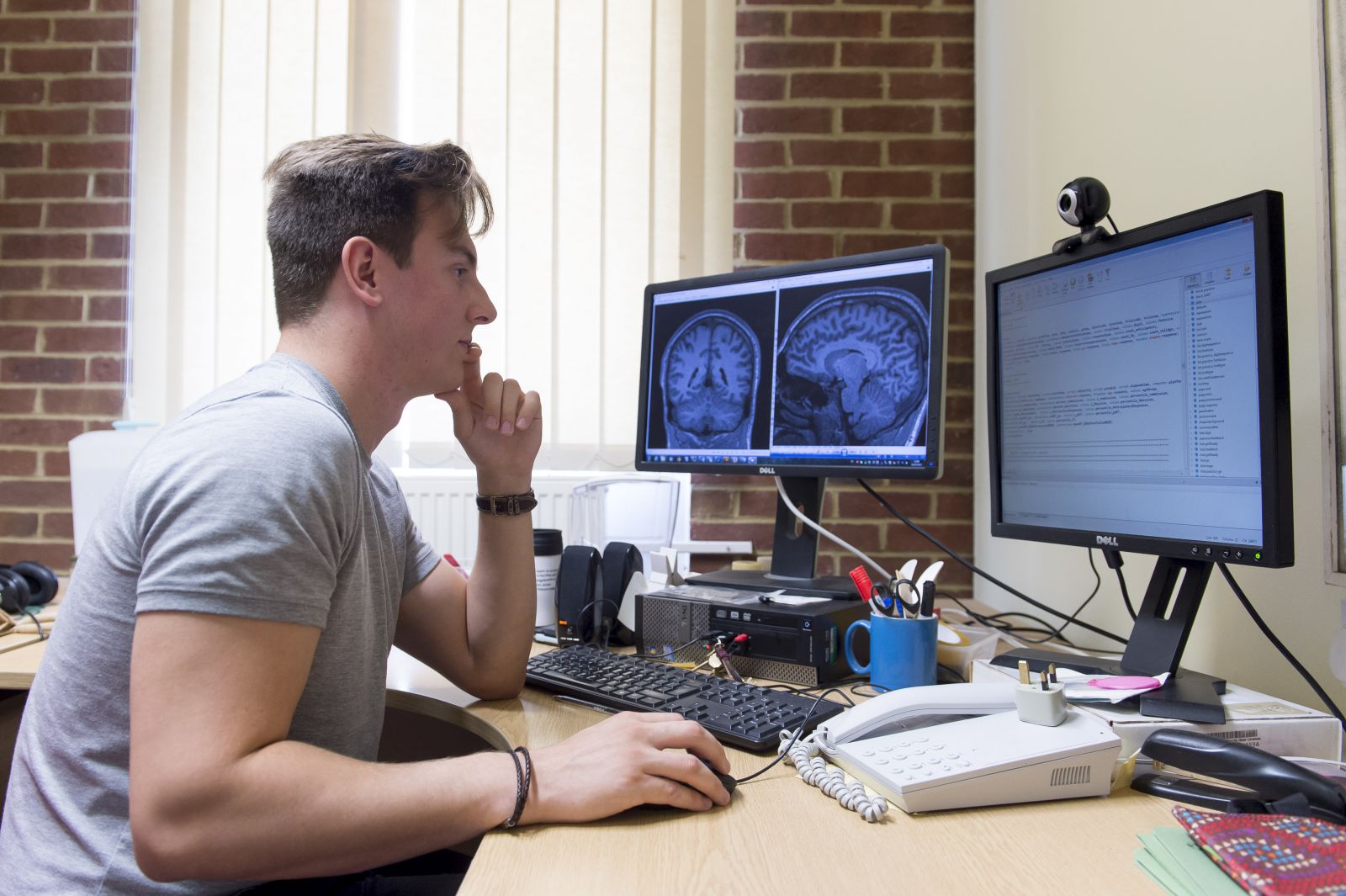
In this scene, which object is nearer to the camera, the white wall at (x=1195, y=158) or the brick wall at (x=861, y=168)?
the white wall at (x=1195, y=158)

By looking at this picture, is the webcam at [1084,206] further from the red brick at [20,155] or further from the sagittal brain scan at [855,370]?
the red brick at [20,155]

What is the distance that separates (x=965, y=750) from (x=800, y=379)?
2.60 feet

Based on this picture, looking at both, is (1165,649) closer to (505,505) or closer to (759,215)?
(505,505)

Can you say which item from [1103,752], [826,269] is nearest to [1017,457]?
[826,269]

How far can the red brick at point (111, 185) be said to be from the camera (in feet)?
8.09

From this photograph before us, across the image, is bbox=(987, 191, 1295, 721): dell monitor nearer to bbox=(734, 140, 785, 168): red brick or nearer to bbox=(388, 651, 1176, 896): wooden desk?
bbox=(388, 651, 1176, 896): wooden desk

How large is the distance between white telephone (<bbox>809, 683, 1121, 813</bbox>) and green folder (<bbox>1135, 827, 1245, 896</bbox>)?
0.29 ft

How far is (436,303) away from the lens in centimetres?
108

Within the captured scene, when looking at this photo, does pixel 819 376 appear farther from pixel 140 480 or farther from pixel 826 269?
pixel 140 480

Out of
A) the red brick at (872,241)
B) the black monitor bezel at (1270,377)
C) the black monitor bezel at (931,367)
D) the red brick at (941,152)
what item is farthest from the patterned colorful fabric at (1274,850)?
the red brick at (941,152)

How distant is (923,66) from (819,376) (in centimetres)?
131

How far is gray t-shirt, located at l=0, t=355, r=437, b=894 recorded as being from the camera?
0.72 meters

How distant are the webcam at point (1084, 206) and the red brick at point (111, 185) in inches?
94.8

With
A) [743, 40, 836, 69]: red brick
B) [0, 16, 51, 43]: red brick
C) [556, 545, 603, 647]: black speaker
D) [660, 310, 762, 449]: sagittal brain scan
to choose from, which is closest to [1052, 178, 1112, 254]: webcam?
[660, 310, 762, 449]: sagittal brain scan
